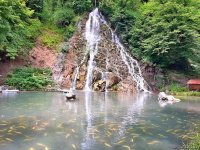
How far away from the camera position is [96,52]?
30609 mm

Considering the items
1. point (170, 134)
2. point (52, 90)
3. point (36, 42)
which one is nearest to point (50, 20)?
point (36, 42)

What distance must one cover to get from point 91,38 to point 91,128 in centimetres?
2301

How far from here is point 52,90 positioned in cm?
2527

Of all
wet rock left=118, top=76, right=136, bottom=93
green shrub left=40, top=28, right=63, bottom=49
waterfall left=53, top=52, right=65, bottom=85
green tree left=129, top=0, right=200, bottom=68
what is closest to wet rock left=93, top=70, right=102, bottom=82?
wet rock left=118, top=76, right=136, bottom=93

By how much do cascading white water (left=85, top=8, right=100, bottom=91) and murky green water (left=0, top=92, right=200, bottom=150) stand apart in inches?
495

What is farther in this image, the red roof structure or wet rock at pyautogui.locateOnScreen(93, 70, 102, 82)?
the red roof structure

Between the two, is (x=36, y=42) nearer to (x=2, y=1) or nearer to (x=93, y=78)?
(x=93, y=78)

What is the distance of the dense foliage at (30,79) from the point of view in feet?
83.3

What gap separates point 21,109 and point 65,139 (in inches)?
234

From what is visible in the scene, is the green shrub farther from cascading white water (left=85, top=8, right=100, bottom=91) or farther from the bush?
the bush

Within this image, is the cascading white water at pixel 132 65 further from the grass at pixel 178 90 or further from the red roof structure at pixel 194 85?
the red roof structure at pixel 194 85

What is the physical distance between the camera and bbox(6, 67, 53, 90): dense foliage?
83.3 feet

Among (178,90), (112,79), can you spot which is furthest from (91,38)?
(178,90)

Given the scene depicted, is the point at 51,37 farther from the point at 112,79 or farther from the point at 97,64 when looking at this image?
the point at 112,79
